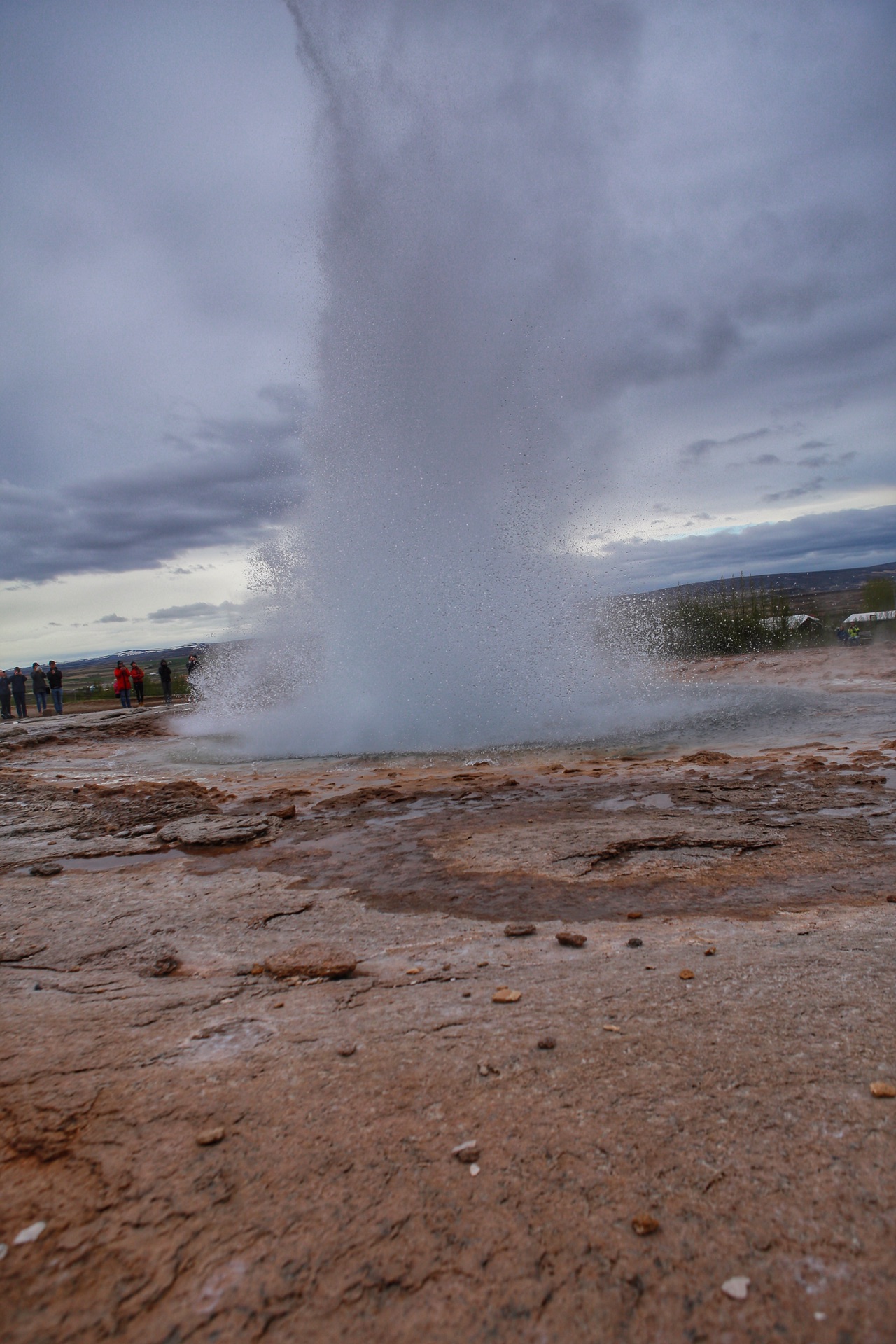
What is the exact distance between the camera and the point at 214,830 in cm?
618

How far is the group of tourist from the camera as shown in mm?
21672

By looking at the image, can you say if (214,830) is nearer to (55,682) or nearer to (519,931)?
(519,931)

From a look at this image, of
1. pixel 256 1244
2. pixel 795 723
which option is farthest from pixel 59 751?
pixel 256 1244

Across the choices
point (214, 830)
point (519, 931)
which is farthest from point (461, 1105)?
point (214, 830)

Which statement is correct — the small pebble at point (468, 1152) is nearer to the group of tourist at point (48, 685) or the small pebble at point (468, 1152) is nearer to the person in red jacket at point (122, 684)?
the group of tourist at point (48, 685)

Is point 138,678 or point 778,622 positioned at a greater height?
point 138,678

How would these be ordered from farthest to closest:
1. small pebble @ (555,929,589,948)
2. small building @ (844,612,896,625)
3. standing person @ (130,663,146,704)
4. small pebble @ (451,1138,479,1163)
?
small building @ (844,612,896,625) < standing person @ (130,663,146,704) < small pebble @ (555,929,589,948) < small pebble @ (451,1138,479,1163)

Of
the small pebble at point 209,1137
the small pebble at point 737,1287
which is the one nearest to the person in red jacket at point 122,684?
the small pebble at point 209,1137

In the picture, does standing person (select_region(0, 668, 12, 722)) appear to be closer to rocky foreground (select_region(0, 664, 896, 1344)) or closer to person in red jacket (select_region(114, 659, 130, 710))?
person in red jacket (select_region(114, 659, 130, 710))

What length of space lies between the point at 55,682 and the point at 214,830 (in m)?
18.8

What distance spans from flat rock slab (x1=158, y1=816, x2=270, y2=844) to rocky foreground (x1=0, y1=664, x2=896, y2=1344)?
123cm

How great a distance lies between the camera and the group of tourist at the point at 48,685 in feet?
71.1

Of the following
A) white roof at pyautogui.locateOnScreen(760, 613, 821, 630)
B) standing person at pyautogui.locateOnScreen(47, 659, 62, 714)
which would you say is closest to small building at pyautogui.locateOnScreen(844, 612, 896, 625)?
white roof at pyautogui.locateOnScreen(760, 613, 821, 630)

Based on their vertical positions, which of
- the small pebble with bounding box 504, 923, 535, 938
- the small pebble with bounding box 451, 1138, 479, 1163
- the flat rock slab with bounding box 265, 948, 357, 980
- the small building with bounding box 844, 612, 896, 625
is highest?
the small building with bounding box 844, 612, 896, 625
